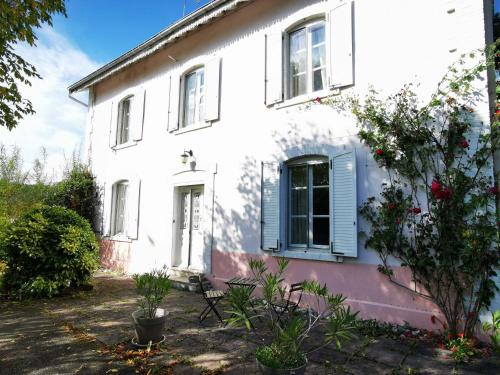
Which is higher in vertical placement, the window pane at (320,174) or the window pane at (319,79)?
the window pane at (319,79)

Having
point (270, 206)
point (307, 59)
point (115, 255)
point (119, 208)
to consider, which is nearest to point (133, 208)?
point (119, 208)

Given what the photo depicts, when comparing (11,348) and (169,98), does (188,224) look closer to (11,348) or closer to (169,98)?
(169,98)

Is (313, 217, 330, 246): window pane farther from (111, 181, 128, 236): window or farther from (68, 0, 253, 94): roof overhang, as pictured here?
(111, 181, 128, 236): window

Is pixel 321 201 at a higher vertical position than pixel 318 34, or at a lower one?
lower

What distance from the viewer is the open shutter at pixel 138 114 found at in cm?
952

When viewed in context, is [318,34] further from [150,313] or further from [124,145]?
[124,145]

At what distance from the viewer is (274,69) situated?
21.5ft

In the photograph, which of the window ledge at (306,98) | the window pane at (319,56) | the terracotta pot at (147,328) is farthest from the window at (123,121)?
the terracotta pot at (147,328)

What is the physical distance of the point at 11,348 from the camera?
411 cm

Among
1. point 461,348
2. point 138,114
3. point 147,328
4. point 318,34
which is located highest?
point 318,34

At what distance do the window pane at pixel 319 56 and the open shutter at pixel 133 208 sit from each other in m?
5.60

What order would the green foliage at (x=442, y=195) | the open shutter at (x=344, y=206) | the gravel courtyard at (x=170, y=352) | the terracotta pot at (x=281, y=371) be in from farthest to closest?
the open shutter at (x=344, y=206)
the green foliage at (x=442, y=195)
the gravel courtyard at (x=170, y=352)
the terracotta pot at (x=281, y=371)

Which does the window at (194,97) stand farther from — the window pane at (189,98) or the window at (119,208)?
the window at (119,208)

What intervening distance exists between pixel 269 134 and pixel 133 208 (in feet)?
15.8
